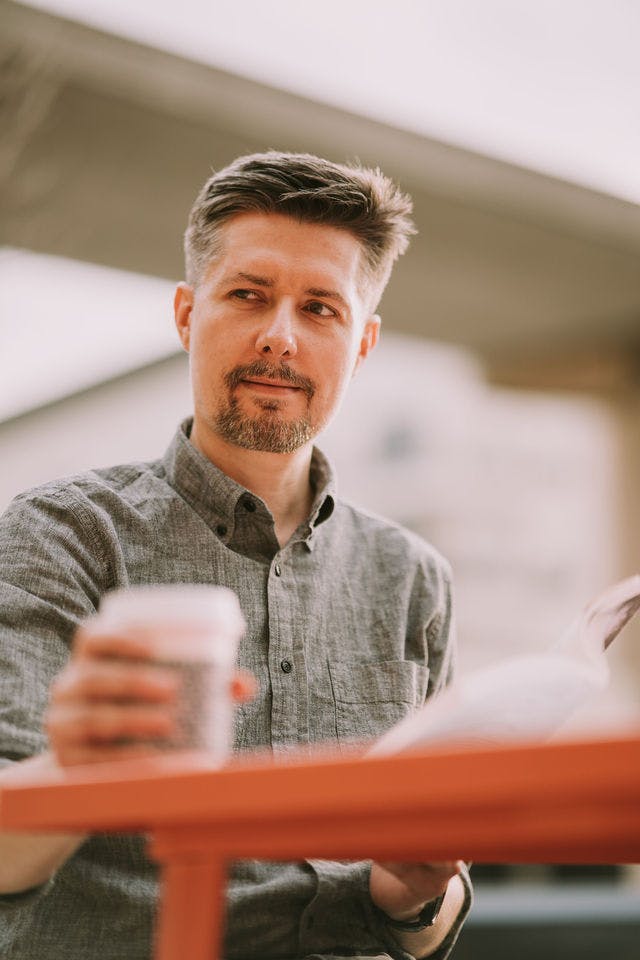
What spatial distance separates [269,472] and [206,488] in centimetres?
9

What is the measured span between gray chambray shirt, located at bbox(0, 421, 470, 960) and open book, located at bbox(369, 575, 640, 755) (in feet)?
1.28

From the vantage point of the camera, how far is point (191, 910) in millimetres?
542

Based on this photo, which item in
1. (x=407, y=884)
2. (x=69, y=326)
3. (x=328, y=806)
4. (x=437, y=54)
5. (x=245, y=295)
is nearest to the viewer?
(x=328, y=806)

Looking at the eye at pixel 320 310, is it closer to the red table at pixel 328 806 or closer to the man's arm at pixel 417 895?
the man's arm at pixel 417 895

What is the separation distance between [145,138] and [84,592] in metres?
2.59

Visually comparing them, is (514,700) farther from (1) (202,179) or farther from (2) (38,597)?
(1) (202,179)

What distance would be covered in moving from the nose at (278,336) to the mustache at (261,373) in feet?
0.04

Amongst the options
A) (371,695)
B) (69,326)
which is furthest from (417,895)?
(69,326)

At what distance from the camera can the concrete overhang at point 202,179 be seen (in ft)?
10.2

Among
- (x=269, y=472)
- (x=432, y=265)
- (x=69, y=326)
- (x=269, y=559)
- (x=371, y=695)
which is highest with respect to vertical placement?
(x=432, y=265)

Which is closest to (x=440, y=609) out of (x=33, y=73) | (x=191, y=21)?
(x=191, y=21)

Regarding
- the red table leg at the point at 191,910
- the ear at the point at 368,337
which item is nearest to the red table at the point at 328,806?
the red table leg at the point at 191,910

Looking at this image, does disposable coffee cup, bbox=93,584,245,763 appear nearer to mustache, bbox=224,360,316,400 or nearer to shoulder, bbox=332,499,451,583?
mustache, bbox=224,360,316,400

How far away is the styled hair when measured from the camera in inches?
50.9
